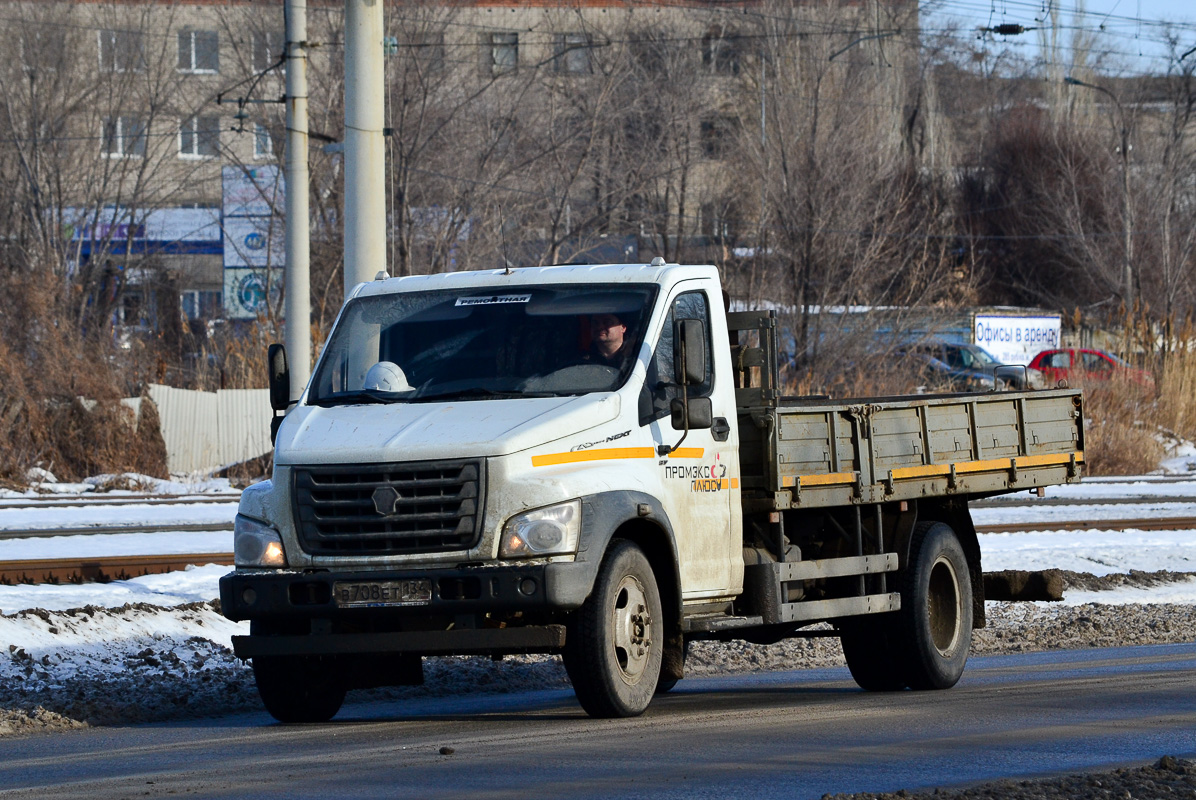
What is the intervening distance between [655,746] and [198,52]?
151 ft

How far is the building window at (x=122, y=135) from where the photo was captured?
1710 inches

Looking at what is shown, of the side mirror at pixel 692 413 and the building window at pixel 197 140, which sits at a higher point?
the building window at pixel 197 140

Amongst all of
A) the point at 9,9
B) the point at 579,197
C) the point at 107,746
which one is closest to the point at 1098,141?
the point at 579,197

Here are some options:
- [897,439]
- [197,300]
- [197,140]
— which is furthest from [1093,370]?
[197,300]

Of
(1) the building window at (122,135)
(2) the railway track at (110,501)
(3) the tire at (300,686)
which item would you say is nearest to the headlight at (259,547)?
(3) the tire at (300,686)

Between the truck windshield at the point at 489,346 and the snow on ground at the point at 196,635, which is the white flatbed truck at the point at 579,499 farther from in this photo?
the snow on ground at the point at 196,635

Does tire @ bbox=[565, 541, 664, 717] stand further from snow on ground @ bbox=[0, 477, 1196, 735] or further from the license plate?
snow on ground @ bbox=[0, 477, 1196, 735]

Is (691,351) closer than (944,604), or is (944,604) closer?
(691,351)

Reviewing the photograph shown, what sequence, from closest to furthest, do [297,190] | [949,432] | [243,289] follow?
[949,432] < [297,190] < [243,289]

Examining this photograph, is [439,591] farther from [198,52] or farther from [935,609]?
[198,52]

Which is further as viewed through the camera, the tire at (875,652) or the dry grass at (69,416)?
the dry grass at (69,416)

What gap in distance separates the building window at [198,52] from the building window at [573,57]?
9117 millimetres

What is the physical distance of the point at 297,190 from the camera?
2156cm

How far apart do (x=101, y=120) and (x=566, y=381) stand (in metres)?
38.0
